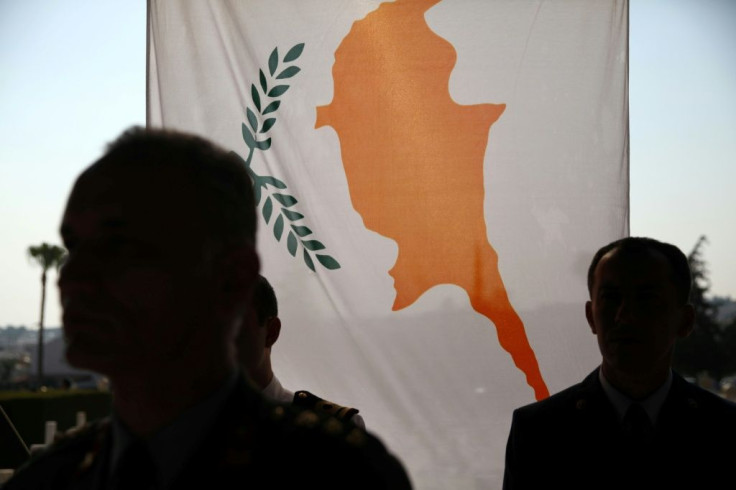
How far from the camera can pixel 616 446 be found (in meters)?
2.54

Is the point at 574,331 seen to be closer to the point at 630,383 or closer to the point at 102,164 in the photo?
the point at 630,383

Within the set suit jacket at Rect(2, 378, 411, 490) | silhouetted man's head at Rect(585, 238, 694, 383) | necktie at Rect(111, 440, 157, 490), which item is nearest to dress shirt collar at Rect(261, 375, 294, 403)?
silhouetted man's head at Rect(585, 238, 694, 383)

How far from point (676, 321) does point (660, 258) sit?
0.63ft

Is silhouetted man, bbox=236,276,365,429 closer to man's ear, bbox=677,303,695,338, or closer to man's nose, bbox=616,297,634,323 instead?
man's nose, bbox=616,297,634,323

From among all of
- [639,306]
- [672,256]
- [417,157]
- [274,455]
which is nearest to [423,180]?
[417,157]

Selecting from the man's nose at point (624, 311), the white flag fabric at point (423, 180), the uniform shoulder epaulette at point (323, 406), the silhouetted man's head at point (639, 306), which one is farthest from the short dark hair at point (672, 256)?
the white flag fabric at point (423, 180)

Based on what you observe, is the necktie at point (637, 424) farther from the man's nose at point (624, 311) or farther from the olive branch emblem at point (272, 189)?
the olive branch emblem at point (272, 189)

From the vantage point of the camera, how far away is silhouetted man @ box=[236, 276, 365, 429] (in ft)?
9.48

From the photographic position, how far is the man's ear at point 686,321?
8.89ft

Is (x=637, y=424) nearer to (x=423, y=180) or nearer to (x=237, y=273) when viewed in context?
(x=237, y=273)

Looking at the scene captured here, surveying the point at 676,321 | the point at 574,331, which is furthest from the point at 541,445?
the point at 574,331

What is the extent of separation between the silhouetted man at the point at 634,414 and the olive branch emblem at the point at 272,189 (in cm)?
182

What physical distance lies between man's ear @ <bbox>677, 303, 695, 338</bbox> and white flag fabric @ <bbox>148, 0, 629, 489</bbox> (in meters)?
1.45

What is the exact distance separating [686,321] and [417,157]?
1935 millimetres
